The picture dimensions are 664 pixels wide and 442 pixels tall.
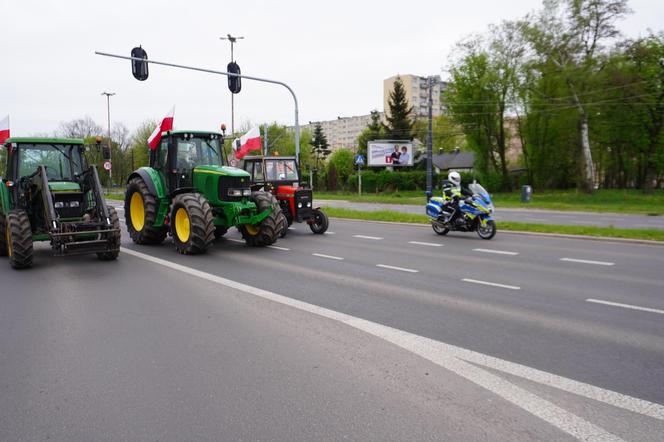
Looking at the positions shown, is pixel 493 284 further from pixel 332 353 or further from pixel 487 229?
pixel 487 229

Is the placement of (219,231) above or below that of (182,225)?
below

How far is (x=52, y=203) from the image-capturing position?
30.2 feet

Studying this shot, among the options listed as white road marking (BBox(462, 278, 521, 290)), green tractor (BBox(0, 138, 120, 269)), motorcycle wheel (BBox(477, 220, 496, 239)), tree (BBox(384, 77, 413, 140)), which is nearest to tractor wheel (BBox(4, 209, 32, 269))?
green tractor (BBox(0, 138, 120, 269))

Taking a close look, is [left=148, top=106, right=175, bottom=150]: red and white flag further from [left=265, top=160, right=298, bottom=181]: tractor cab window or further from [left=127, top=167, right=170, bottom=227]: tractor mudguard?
[left=265, top=160, right=298, bottom=181]: tractor cab window

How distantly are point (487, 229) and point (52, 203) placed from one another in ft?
32.9

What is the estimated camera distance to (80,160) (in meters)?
11.1

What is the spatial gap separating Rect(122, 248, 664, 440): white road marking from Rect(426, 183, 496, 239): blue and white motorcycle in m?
8.49

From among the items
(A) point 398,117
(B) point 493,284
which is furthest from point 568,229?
(A) point 398,117

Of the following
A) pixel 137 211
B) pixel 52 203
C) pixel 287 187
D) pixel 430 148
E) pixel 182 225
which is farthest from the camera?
pixel 430 148

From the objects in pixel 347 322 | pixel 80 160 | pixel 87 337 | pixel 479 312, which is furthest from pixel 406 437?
pixel 80 160

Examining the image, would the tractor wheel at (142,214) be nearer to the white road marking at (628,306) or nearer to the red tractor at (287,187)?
the red tractor at (287,187)

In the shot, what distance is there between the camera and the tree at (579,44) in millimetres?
32719

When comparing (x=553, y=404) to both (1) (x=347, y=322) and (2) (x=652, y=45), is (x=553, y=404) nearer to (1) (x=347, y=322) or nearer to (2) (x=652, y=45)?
(1) (x=347, y=322)

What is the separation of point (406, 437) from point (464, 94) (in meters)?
45.8
